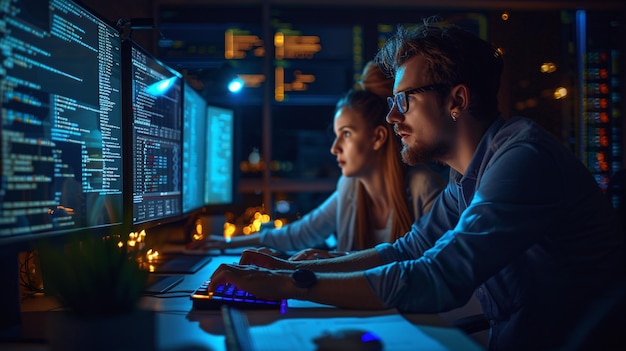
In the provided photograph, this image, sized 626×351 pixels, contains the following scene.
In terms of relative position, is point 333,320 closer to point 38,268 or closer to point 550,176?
point 550,176

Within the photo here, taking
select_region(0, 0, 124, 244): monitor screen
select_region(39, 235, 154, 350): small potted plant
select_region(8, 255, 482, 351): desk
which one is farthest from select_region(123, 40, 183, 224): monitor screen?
select_region(39, 235, 154, 350): small potted plant

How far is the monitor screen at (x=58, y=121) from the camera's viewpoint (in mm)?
848

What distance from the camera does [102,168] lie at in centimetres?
118

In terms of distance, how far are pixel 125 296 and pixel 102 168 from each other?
0.55 meters

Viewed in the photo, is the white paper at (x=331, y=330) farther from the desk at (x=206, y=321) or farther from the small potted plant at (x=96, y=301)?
the small potted plant at (x=96, y=301)

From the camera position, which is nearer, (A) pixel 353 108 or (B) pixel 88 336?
(B) pixel 88 336

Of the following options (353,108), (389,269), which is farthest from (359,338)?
(353,108)

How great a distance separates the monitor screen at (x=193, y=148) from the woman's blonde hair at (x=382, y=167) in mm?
609

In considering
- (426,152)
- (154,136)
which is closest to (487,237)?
(426,152)

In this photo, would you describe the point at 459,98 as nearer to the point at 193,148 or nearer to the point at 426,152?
the point at 426,152

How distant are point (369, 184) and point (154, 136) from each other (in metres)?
1.05

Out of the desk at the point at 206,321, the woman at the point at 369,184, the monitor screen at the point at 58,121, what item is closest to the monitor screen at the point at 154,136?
the monitor screen at the point at 58,121

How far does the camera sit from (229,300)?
1074mm

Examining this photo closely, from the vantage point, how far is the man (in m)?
1.00
